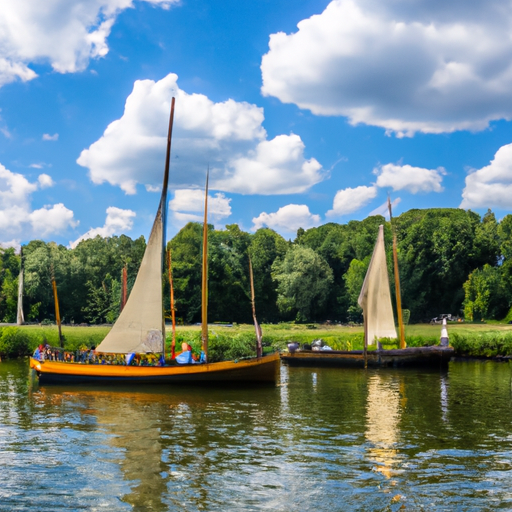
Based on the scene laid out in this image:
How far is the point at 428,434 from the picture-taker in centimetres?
2083

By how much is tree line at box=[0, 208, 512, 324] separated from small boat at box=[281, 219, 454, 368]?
32.7 metres

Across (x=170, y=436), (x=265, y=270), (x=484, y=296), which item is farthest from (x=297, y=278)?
(x=170, y=436)

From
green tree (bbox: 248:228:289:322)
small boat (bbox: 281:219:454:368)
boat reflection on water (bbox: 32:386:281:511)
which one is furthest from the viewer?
green tree (bbox: 248:228:289:322)

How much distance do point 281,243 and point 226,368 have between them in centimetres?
7866

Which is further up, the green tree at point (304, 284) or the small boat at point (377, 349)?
the green tree at point (304, 284)

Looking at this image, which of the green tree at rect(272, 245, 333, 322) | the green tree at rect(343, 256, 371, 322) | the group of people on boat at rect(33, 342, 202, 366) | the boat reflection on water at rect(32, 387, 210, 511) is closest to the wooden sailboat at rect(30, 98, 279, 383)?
the group of people on boat at rect(33, 342, 202, 366)

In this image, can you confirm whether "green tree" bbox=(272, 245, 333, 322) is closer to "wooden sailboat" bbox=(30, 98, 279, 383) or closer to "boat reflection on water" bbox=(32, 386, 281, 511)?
"wooden sailboat" bbox=(30, 98, 279, 383)

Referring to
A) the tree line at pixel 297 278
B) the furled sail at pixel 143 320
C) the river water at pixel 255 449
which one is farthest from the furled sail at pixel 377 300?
the tree line at pixel 297 278

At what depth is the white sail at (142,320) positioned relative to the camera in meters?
32.9

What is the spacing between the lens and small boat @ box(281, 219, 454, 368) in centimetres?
4197

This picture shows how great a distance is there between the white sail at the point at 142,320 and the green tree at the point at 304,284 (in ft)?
178

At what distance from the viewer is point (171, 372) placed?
31.9 m

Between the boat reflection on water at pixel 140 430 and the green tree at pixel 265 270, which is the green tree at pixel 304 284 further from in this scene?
the boat reflection on water at pixel 140 430

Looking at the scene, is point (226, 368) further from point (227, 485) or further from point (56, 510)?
point (56, 510)
